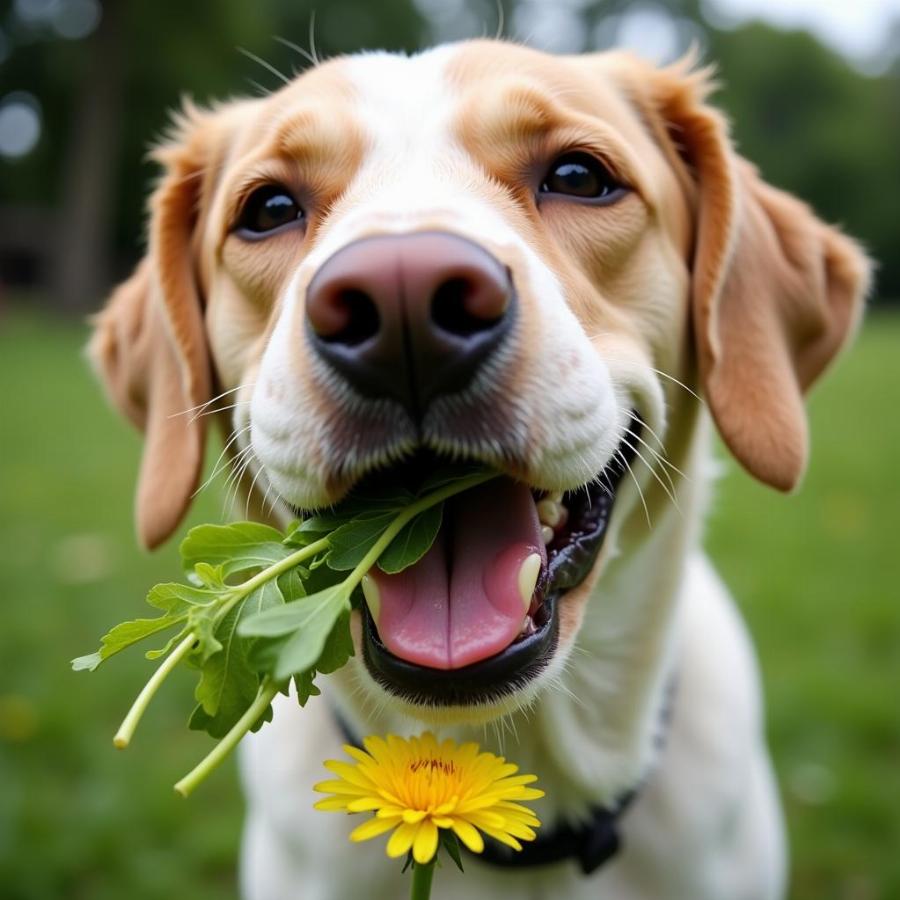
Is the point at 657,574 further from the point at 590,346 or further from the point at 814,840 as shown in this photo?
the point at 814,840

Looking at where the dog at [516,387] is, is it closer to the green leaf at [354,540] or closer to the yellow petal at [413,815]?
the green leaf at [354,540]

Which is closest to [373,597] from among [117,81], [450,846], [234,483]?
[450,846]

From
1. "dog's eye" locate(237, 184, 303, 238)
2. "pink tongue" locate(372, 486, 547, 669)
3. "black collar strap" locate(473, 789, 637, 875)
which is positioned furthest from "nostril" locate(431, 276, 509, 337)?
"black collar strap" locate(473, 789, 637, 875)

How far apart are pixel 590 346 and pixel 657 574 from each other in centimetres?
85

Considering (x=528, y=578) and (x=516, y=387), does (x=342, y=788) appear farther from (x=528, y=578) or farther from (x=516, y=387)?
(x=516, y=387)

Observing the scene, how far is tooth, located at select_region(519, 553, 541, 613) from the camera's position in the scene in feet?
5.60

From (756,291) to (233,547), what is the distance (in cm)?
158

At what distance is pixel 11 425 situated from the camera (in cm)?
1132

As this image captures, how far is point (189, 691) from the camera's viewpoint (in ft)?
15.6

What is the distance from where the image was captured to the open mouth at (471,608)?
1699 millimetres

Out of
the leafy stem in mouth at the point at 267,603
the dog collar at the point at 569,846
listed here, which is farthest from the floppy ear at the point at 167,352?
the leafy stem in mouth at the point at 267,603

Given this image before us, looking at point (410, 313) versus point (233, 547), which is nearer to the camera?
point (410, 313)

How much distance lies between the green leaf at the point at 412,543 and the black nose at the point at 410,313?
17 centimetres

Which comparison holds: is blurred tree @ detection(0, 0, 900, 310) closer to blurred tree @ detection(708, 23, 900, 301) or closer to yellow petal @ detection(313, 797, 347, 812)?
blurred tree @ detection(708, 23, 900, 301)
